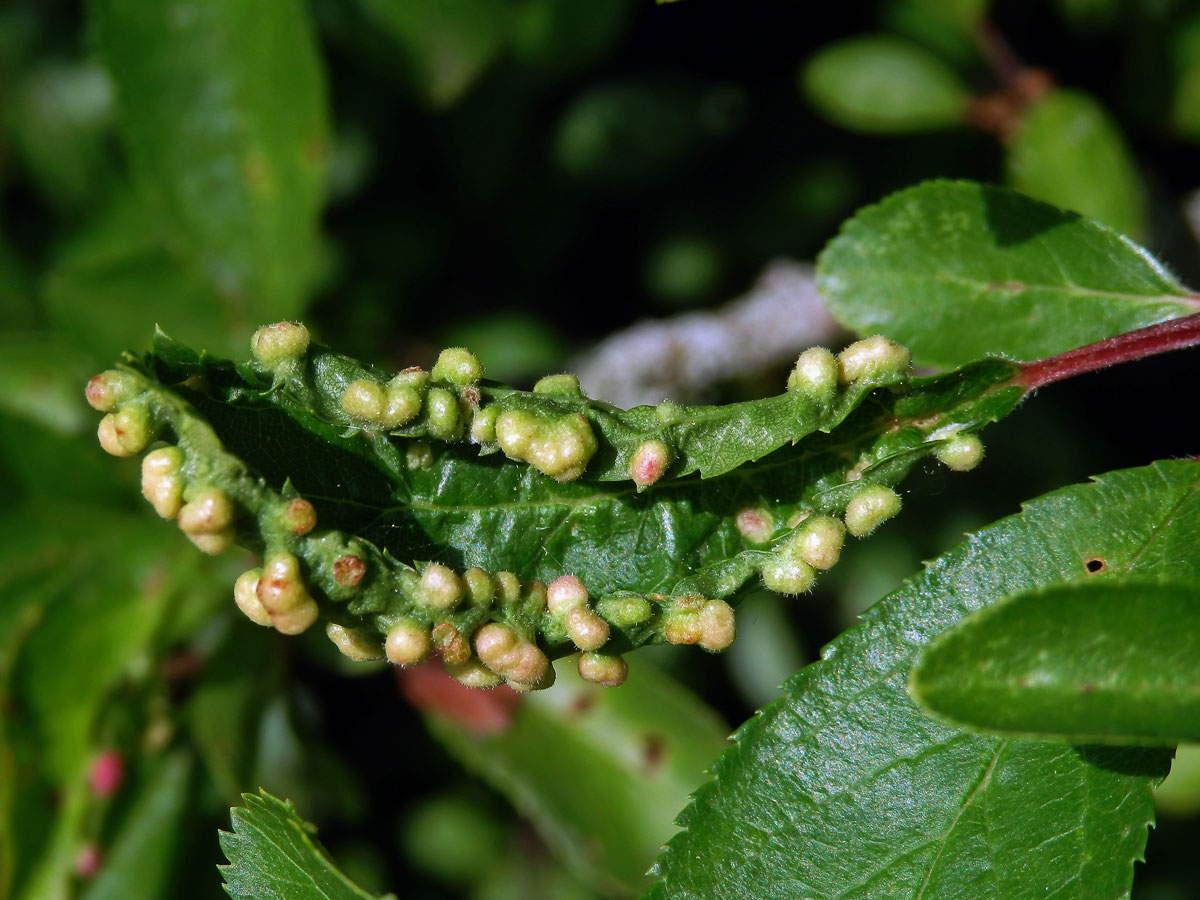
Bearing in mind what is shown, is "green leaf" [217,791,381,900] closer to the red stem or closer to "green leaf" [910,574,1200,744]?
"green leaf" [910,574,1200,744]

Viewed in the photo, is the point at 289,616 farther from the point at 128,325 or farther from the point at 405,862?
the point at 405,862

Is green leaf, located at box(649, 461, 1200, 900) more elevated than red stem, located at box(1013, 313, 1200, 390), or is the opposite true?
red stem, located at box(1013, 313, 1200, 390)

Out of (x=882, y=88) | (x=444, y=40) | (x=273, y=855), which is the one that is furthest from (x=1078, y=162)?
(x=273, y=855)

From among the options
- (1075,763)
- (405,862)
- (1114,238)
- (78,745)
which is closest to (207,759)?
(78,745)

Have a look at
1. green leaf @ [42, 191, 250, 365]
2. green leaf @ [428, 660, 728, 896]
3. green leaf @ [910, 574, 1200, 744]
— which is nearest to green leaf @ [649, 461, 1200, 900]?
green leaf @ [910, 574, 1200, 744]

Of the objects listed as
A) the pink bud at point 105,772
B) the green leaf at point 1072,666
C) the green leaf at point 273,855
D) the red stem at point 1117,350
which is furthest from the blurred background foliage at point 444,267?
the green leaf at point 1072,666

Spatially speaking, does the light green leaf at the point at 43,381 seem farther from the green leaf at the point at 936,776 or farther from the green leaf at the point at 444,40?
the green leaf at the point at 936,776
